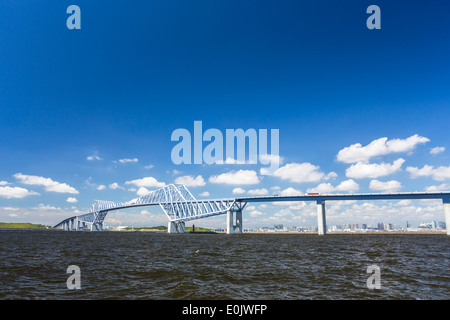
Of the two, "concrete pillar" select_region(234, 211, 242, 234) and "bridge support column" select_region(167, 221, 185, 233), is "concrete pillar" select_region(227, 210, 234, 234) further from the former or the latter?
"bridge support column" select_region(167, 221, 185, 233)

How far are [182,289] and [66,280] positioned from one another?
7979mm

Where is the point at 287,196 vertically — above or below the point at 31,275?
above

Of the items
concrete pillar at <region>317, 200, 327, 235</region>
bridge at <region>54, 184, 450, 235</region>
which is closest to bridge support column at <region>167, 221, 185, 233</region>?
bridge at <region>54, 184, 450, 235</region>

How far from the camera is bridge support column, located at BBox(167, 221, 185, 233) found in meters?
165

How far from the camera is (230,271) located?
2050 cm

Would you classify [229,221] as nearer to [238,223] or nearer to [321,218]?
[238,223]

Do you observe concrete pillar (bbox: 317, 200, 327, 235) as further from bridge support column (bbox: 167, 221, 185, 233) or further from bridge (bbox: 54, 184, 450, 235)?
bridge support column (bbox: 167, 221, 185, 233)

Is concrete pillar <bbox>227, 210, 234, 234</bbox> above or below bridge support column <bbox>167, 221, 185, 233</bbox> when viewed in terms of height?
above

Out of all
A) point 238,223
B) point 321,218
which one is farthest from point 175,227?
point 321,218

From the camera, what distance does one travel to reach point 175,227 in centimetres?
16800

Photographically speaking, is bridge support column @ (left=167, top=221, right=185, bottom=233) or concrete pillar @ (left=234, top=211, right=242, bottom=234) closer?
concrete pillar @ (left=234, top=211, right=242, bottom=234)

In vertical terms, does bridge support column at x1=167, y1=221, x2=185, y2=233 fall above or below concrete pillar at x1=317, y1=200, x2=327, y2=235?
below

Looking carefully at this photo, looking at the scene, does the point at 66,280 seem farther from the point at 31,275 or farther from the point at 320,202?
the point at 320,202
